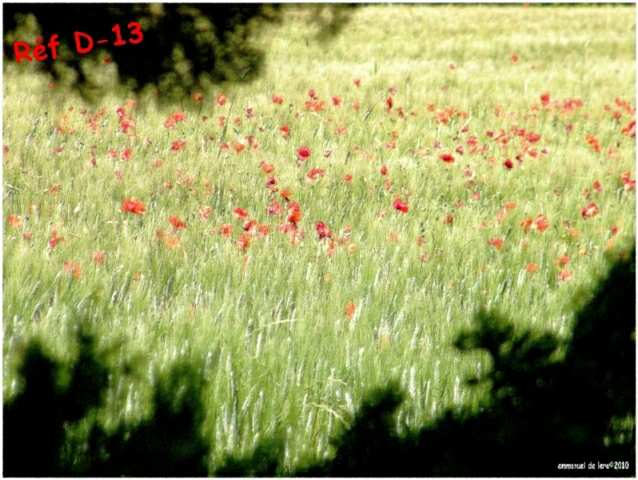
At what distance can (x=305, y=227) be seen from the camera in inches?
128

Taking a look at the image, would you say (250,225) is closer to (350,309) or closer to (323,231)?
(323,231)

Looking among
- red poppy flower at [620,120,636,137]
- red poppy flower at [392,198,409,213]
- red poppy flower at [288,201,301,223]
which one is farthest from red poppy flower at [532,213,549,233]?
red poppy flower at [620,120,636,137]

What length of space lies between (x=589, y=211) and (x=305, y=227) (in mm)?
1665

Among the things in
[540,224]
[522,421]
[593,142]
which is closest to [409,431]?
[522,421]

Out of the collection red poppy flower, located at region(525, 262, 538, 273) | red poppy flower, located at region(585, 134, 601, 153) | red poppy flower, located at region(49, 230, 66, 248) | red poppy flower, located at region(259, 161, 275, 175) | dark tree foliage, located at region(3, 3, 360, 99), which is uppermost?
dark tree foliage, located at region(3, 3, 360, 99)

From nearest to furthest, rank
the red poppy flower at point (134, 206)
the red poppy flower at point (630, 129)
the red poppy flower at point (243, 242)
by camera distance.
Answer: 1. the red poppy flower at point (243, 242)
2. the red poppy flower at point (134, 206)
3. the red poppy flower at point (630, 129)

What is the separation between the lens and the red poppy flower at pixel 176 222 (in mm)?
2940

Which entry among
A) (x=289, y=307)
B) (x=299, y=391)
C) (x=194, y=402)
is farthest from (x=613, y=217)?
(x=194, y=402)

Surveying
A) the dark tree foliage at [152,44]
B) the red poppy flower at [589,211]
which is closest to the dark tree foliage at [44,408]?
the red poppy flower at [589,211]

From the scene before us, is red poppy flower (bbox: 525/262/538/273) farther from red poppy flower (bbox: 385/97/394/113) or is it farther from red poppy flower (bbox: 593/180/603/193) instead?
red poppy flower (bbox: 385/97/394/113)

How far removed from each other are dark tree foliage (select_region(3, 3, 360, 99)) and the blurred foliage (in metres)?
3.24

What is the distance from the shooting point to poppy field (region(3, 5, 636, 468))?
2.20 m

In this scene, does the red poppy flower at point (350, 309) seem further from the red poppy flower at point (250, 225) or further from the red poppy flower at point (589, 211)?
the red poppy flower at point (589, 211)

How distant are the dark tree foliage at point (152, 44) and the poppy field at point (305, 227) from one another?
0.64ft
